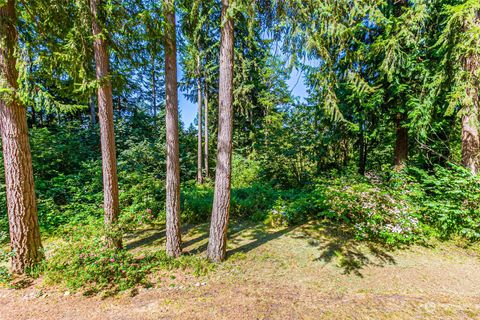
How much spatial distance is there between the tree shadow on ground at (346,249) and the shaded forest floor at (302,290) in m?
0.02

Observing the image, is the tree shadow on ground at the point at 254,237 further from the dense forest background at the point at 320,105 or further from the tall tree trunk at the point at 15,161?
the tall tree trunk at the point at 15,161

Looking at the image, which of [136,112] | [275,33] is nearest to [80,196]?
[275,33]

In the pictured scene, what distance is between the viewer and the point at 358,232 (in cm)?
519

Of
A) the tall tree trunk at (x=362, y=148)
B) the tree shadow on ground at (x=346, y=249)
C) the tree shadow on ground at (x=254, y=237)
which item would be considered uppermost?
the tall tree trunk at (x=362, y=148)

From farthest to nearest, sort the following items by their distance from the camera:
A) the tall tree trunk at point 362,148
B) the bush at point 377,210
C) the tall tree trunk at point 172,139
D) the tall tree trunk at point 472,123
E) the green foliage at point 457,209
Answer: the tall tree trunk at point 362,148
the tall tree trunk at point 472,123
the bush at point 377,210
the green foliage at point 457,209
the tall tree trunk at point 172,139

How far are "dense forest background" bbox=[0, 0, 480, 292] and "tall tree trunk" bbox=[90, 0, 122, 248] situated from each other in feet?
0.58

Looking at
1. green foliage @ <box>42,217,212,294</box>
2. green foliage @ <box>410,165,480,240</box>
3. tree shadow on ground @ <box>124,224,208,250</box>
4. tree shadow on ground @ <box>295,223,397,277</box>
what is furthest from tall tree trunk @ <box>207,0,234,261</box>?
green foliage @ <box>410,165,480,240</box>

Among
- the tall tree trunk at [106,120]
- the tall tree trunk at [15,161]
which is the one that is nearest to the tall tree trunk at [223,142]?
the tall tree trunk at [106,120]

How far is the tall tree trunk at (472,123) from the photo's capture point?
5531mm

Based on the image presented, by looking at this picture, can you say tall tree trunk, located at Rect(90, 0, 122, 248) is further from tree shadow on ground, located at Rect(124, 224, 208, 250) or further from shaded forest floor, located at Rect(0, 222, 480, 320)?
shaded forest floor, located at Rect(0, 222, 480, 320)

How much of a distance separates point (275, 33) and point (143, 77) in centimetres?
1787

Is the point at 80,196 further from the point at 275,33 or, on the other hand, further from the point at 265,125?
the point at 265,125

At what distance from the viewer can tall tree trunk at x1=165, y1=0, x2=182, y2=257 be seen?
420cm

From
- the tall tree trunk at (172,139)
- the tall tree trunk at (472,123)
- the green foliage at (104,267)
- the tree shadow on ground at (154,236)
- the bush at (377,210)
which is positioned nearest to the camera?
the green foliage at (104,267)
